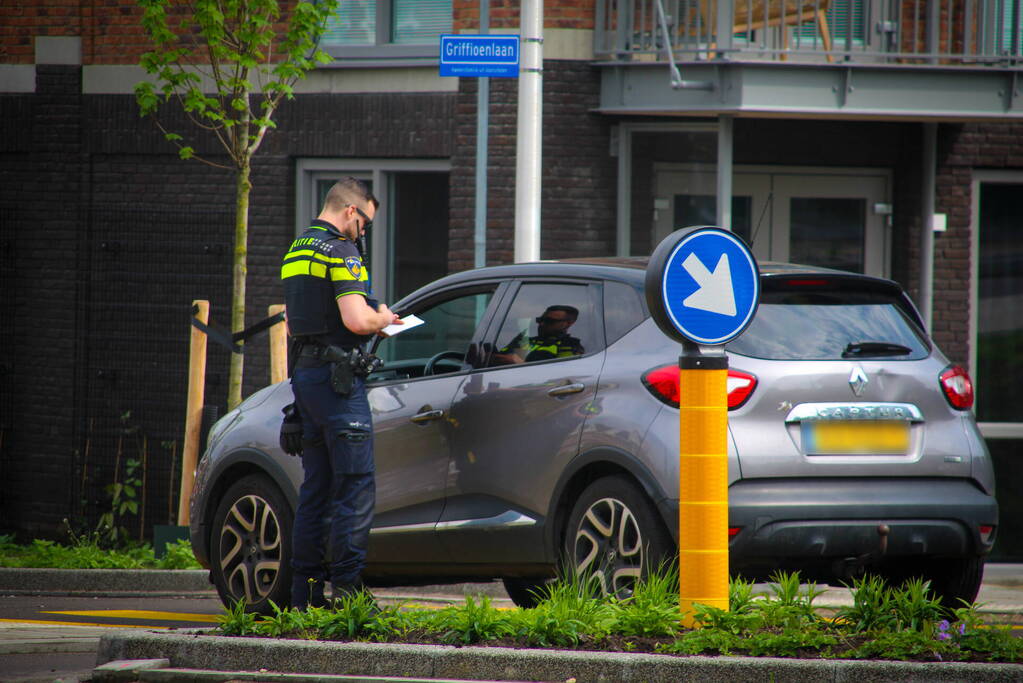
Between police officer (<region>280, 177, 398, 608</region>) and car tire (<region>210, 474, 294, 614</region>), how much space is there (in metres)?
0.74

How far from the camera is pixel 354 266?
708cm

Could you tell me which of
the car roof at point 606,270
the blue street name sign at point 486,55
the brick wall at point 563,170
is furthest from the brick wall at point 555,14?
the car roof at point 606,270

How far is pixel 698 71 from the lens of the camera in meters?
12.0

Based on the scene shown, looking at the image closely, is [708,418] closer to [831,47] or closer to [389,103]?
[831,47]

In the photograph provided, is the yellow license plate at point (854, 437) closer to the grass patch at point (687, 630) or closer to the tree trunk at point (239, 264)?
the grass patch at point (687, 630)

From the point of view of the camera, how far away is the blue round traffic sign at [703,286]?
20.0 ft

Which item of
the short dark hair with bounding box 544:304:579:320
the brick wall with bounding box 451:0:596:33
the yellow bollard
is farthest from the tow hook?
the brick wall with bounding box 451:0:596:33

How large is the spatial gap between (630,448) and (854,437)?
0.94m

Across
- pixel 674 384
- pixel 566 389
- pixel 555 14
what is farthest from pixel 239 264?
pixel 674 384

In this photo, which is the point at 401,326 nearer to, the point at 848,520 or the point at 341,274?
the point at 341,274

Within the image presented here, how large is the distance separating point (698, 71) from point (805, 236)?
1.85 meters

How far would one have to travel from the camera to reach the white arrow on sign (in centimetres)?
614

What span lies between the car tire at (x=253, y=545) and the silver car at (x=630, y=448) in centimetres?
1

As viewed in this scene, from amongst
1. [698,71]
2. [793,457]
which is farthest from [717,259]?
[698,71]
